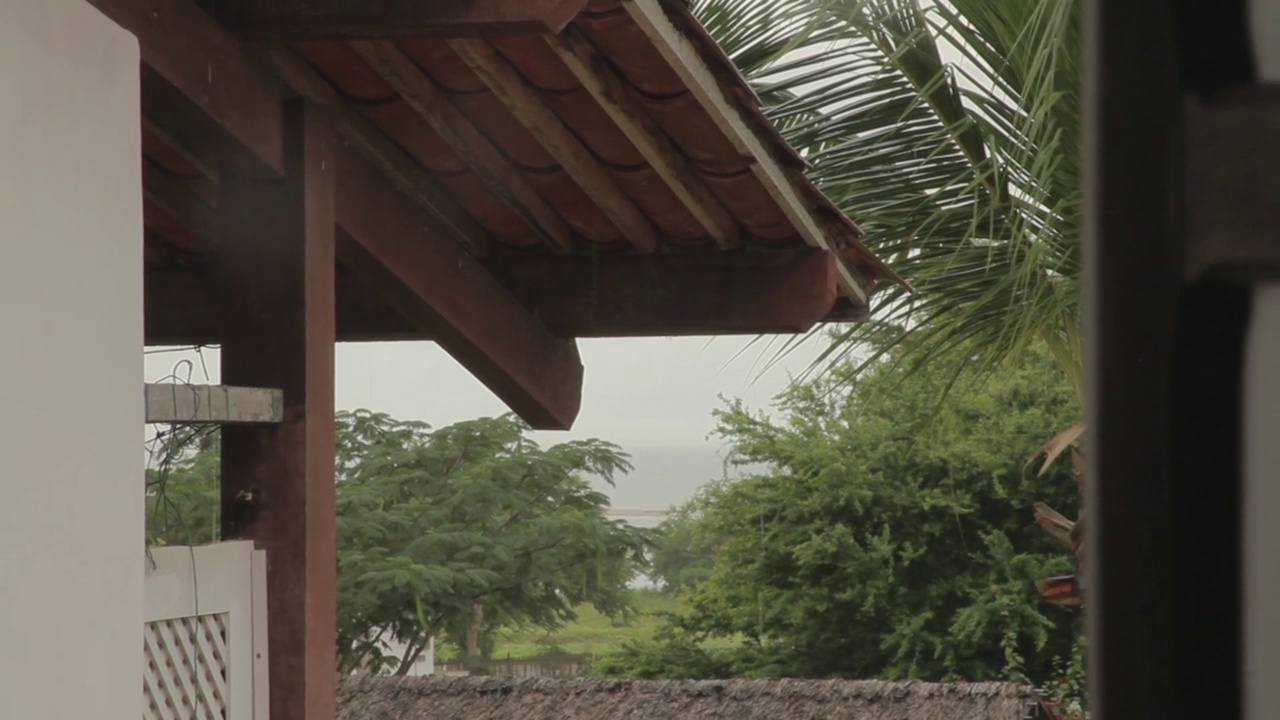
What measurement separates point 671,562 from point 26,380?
1886 centimetres

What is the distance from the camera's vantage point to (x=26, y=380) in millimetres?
1877

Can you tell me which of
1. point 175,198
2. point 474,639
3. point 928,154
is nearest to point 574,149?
point 175,198

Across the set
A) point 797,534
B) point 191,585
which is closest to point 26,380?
point 191,585

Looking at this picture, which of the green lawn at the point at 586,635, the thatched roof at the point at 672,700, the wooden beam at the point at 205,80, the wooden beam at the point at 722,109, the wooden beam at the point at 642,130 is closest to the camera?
the wooden beam at the point at 205,80

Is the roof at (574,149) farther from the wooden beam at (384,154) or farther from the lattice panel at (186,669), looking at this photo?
the lattice panel at (186,669)

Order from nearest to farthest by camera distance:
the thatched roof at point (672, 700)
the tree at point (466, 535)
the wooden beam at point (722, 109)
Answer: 1. the wooden beam at point (722, 109)
2. the thatched roof at point (672, 700)
3. the tree at point (466, 535)

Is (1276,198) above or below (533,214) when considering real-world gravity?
below

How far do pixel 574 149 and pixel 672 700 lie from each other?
3634mm

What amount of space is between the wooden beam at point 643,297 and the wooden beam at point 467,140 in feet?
0.45

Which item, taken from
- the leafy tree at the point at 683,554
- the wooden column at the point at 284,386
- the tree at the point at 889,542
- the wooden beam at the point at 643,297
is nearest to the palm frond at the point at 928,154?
the wooden beam at the point at 643,297

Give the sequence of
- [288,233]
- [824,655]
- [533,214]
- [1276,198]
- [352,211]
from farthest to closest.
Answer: [824,655], [533,214], [352,211], [288,233], [1276,198]

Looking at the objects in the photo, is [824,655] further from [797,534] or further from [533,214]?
[533,214]

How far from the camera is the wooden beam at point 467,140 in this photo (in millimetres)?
2848

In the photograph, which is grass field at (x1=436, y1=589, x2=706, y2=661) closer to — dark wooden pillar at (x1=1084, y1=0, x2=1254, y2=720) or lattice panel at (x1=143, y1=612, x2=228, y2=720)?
lattice panel at (x1=143, y1=612, x2=228, y2=720)
